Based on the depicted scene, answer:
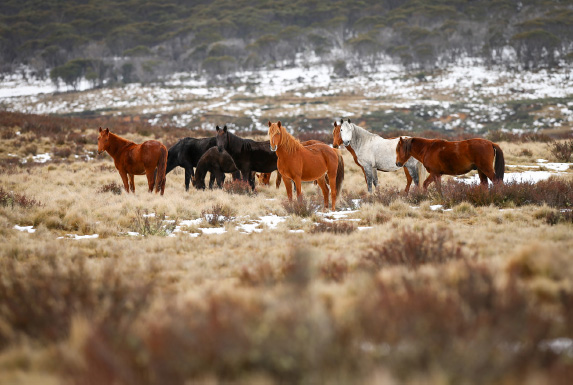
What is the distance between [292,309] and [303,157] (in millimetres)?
5783

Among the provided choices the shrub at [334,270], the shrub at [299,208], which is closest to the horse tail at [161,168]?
the shrub at [299,208]

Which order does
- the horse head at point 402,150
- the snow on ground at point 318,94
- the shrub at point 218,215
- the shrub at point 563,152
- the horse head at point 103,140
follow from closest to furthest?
the shrub at point 218,215
the horse head at point 402,150
the horse head at point 103,140
the shrub at point 563,152
the snow on ground at point 318,94

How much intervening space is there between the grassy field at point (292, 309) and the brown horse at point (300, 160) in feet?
7.26

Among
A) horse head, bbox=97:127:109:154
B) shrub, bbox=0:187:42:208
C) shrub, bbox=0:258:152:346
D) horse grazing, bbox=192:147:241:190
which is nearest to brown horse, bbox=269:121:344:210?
horse grazing, bbox=192:147:241:190

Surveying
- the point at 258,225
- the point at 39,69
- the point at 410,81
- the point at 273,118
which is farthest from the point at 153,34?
the point at 258,225

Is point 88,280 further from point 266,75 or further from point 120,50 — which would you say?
point 120,50

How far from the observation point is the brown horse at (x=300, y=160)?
295 inches

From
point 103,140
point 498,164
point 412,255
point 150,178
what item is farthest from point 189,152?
point 412,255

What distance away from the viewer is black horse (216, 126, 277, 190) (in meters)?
9.87

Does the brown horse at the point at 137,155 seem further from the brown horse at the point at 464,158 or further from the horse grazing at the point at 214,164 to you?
the brown horse at the point at 464,158

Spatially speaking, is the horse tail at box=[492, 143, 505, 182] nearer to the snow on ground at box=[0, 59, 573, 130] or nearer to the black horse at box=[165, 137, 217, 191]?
the black horse at box=[165, 137, 217, 191]

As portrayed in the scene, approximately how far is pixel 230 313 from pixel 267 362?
37 centimetres

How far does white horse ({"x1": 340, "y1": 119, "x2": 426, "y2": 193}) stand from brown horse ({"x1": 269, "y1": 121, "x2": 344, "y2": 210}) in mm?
1737

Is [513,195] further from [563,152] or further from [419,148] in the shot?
[563,152]
